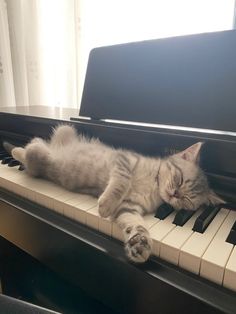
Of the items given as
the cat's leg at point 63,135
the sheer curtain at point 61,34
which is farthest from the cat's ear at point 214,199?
the sheer curtain at point 61,34

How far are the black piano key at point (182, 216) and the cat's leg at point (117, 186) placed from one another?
18cm

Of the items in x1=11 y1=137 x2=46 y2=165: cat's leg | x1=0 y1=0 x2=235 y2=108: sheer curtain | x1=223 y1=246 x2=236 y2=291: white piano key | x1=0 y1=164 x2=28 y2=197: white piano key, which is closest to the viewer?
x1=223 y1=246 x2=236 y2=291: white piano key

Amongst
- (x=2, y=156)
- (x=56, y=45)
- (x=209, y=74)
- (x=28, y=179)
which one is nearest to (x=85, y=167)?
(x=28, y=179)

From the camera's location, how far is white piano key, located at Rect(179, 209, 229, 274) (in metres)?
0.57

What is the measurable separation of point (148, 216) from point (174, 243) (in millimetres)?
192

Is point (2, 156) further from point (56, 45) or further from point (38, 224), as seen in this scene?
point (56, 45)

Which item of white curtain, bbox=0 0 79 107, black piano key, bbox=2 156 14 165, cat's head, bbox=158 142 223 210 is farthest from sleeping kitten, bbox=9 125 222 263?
white curtain, bbox=0 0 79 107

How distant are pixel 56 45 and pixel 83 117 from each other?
1533 millimetres

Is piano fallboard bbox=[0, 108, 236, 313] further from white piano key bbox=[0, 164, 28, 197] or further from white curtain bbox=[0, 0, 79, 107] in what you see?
white curtain bbox=[0, 0, 79, 107]

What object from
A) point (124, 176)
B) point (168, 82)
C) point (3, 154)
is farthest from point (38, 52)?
point (124, 176)

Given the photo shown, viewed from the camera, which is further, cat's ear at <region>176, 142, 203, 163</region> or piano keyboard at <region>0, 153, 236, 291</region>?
cat's ear at <region>176, 142, 203, 163</region>

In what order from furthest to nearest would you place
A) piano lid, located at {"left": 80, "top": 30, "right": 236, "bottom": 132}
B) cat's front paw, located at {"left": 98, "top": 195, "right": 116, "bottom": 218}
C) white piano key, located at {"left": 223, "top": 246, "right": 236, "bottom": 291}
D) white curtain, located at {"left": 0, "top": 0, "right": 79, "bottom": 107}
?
white curtain, located at {"left": 0, "top": 0, "right": 79, "bottom": 107} < piano lid, located at {"left": 80, "top": 30, "right": 236, "bottom": 132} < cat's front paw, located at {"left": 98, "top": 195, "right": 116, "bottom": 218} < white piano key, located at {"left": 223, "top": 246, "right": 236, "bottom": 291}

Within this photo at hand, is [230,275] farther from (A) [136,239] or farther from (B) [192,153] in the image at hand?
(B) [192,153]

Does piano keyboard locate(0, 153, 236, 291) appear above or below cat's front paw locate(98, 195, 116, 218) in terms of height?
below
